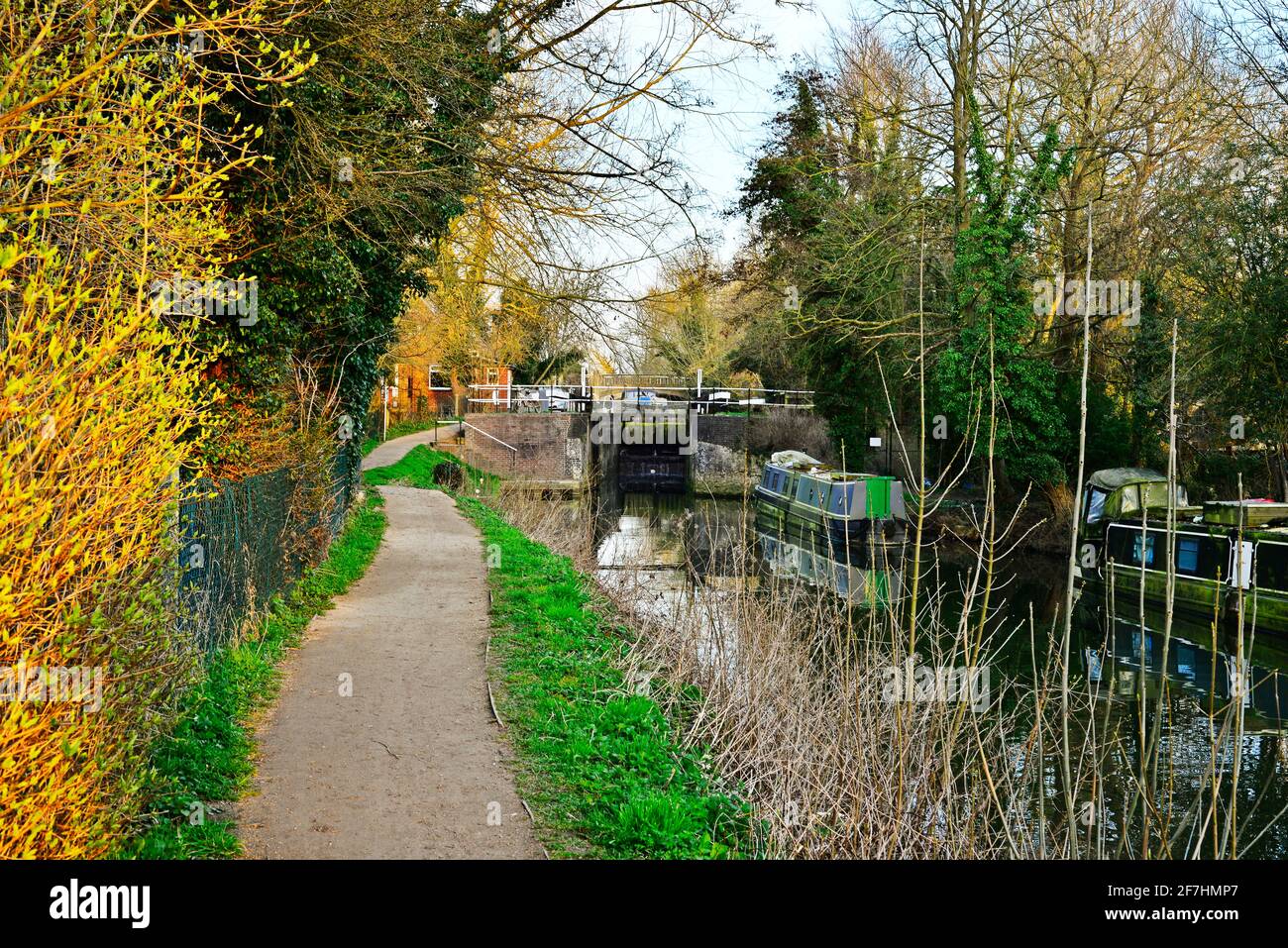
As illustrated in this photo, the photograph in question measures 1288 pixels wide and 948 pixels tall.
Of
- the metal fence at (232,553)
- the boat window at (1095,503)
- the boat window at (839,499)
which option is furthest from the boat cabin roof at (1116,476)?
the metal fence at (232,553)

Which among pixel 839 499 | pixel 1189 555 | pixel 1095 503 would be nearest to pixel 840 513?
pixel 839 499

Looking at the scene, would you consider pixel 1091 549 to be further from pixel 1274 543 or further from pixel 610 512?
pixel 610 512

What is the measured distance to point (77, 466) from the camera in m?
3.48

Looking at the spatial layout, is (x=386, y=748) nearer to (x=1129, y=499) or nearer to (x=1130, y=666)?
(x=1130, y=666)

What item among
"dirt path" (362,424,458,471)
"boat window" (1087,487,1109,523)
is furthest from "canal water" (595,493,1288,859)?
"dirt path" (362,424,458,471)

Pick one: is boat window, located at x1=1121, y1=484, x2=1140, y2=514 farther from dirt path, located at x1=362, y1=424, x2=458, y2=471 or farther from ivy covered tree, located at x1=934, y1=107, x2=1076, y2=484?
dirt path, located at x1=362, y1=424, x2=458, y2=471

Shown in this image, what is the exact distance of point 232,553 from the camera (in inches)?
300

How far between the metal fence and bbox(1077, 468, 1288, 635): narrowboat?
9139mm

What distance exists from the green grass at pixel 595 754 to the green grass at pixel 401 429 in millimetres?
21784

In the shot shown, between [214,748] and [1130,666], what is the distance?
1242 cm

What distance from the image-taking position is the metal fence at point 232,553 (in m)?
6.23

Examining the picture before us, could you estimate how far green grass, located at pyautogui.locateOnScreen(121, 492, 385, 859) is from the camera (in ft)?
14.5

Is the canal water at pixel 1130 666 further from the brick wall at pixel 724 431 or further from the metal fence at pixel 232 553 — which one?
the brick wall at pixel 724 431

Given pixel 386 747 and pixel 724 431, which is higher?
pixel 724 431
